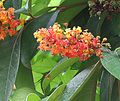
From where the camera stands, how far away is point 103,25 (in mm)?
1250

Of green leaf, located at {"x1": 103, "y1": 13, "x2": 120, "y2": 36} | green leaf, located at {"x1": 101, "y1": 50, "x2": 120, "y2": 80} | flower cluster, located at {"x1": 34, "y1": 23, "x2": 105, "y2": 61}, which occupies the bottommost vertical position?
green leaf, located at {"x1": 103, "y1": 13, "x2": 120, "y2": 36}

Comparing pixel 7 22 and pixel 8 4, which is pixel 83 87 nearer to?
pixel 7 22

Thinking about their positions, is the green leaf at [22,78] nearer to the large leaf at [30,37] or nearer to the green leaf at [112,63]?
the large leaf at [30,37]

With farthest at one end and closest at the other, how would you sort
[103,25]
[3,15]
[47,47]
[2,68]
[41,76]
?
[41,76], [103,25], [2,68], [3,15], [47,47]

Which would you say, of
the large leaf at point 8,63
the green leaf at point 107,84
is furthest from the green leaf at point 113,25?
the large leaf at point 8,63

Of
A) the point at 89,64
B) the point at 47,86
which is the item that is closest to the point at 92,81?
the point at 89,64

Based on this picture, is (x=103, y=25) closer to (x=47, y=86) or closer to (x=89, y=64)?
(x=89, y=64)

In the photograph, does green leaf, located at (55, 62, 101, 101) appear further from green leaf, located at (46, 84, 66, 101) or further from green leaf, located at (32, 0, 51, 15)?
green leaf, located at (32, 0, 51, 15)

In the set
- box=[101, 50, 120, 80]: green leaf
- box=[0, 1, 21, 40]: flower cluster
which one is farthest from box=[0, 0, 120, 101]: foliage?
box=[101, 50, 120, 80]: green leaf

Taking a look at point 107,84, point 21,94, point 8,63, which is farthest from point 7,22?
point 107,84

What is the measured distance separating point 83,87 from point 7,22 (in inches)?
10.5

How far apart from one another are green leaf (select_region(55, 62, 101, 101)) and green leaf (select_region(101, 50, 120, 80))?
0.11 meters

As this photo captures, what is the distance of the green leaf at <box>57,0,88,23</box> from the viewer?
3.99 ft

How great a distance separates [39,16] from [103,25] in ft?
0.67
